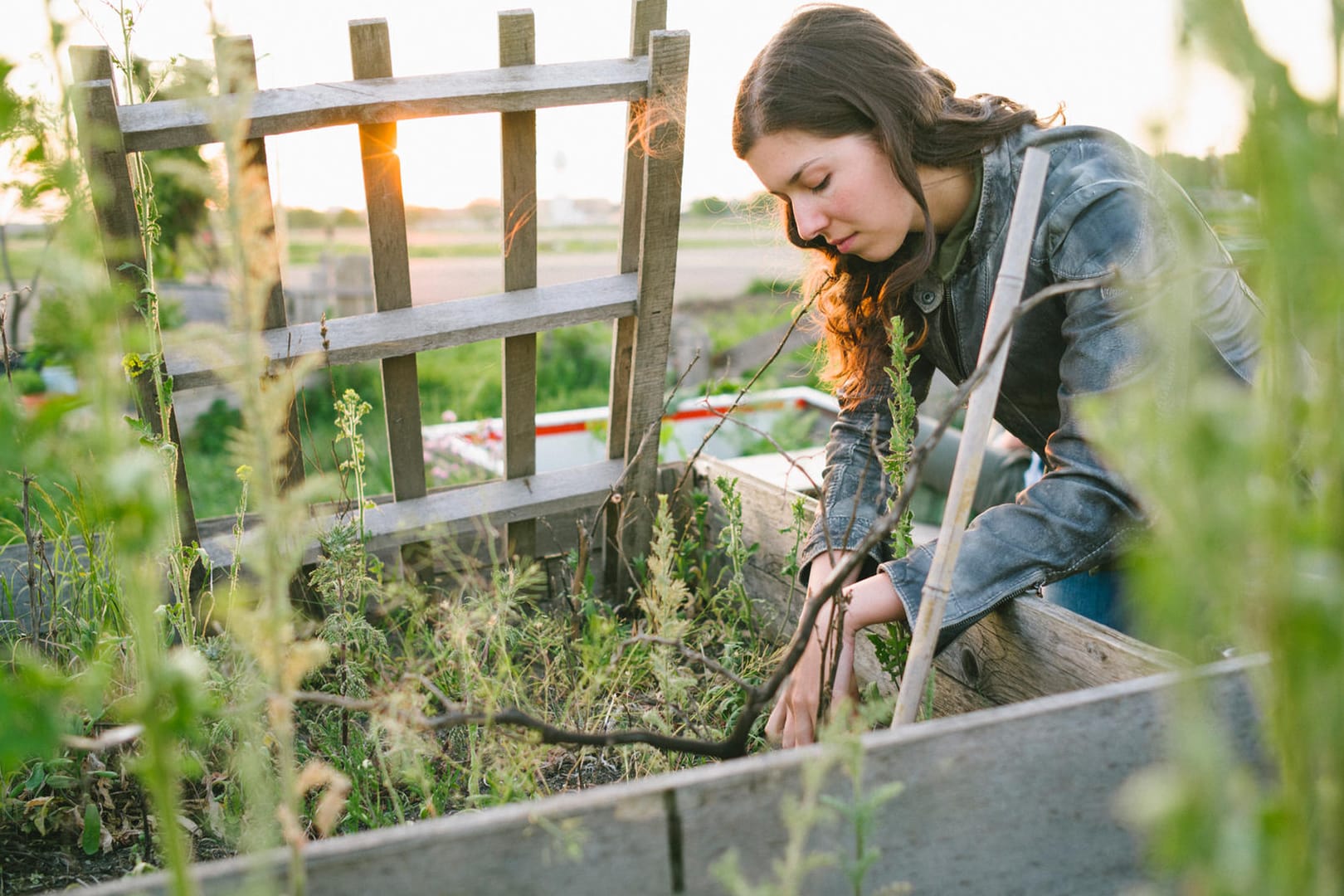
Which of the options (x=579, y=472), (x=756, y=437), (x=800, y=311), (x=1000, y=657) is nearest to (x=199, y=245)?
(x=756, y=437)

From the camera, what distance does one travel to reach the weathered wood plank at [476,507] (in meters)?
2.37

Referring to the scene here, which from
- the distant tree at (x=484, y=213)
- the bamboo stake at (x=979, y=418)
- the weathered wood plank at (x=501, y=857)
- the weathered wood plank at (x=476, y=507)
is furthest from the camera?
the distant tree at (x=484, y=213)

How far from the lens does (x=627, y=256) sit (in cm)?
246

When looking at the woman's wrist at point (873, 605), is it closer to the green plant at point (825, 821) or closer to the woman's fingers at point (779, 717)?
the woman's fingers at point (779, 717)

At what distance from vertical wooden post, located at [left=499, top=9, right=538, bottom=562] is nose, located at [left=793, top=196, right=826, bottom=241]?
691 millimetres

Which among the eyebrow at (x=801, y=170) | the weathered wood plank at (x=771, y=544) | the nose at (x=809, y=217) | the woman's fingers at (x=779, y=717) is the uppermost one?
the eyebrow at (x=801, y=170)

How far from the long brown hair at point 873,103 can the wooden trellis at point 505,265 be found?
1.27 ft

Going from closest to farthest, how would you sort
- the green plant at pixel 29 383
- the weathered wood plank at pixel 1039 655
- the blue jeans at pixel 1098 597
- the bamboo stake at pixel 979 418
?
the bamboo stake at pixel 979 418 < the weathered wood plank at pixel 1039 655 < the blue jeans at pixel 1098 597 < the green plant at pixel 29 383

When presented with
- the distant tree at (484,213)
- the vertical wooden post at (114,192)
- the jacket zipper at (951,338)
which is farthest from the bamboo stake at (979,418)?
the distant tree at (484,213)

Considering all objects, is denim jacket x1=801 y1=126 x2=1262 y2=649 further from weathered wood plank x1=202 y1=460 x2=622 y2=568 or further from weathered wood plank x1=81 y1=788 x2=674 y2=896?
weathered wood plank x1=202 y1=460 x2=622 y2=568

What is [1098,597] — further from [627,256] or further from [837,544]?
[627,256]

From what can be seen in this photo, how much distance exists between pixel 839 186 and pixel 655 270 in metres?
0.65

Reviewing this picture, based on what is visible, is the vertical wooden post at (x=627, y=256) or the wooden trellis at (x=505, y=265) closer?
the wooden trellis at (x=505, y=265)

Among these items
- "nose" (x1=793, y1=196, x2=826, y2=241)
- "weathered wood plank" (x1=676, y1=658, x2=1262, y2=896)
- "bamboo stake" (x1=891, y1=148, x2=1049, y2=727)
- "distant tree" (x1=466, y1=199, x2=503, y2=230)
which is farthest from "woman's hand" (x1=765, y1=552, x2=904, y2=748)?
"distant tree" (x1=466, y1=199, x2=503, y2=230)
